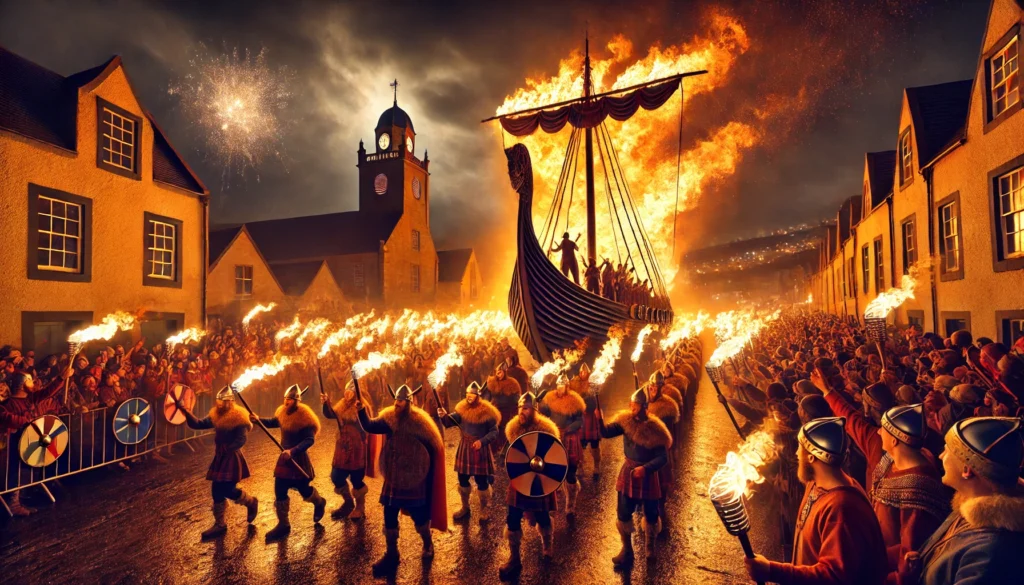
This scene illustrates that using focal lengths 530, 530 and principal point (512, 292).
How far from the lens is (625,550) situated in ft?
20.2

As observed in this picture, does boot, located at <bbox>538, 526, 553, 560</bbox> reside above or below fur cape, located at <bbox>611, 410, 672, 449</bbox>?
below

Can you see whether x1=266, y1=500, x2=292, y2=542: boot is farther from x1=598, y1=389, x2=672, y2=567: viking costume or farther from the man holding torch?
the man holding torch

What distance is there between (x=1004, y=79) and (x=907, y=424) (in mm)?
12033

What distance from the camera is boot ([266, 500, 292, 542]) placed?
22.4 feet

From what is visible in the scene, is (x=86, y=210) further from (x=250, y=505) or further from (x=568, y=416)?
(x=568, y=416)

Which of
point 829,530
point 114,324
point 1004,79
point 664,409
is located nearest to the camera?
point 829,530

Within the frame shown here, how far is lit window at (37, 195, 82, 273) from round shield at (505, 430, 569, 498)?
14061 mm

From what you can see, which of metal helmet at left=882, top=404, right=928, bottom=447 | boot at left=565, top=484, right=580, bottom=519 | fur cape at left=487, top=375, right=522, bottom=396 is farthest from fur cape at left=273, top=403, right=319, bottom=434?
metal helmet at left=882, top=404, right=928, bottom=447

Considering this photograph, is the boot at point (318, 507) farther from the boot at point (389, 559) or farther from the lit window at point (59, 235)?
the lit window at point (59, 235)

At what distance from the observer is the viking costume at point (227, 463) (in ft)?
23.0

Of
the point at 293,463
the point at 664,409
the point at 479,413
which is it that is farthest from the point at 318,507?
the point at 664,409

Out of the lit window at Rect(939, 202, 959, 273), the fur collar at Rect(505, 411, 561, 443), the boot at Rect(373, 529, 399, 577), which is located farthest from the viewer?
the lit window at Rect(939, 202, 959, 273)

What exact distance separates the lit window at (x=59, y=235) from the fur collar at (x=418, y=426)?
12524 millimetres

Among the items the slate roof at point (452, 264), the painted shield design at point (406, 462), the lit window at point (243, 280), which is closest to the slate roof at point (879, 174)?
the painted shield design at point (406, 462)
